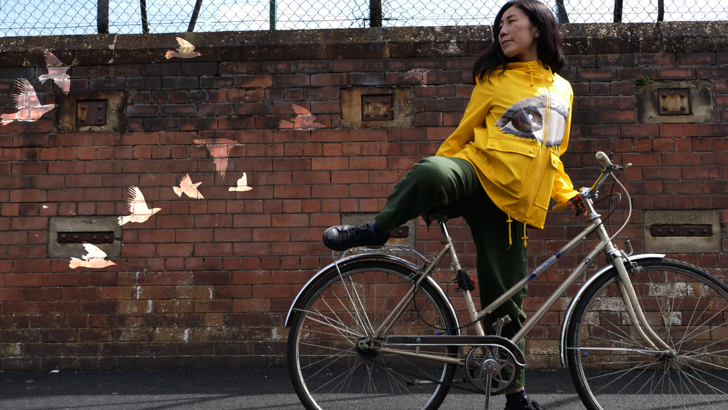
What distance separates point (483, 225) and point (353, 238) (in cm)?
61

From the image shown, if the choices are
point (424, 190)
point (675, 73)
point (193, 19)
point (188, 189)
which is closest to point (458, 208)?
point (424, 190)

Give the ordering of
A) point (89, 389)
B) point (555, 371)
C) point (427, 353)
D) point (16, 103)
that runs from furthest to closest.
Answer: point (16, 103)
point (555, 371)
point (89, 389)
point (427, 353)

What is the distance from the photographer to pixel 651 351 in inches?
87.8

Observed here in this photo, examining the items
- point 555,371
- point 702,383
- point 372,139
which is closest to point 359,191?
point 372,139

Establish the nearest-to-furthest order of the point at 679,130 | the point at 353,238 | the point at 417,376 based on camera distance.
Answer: the point at 353,238 → the point at 417,376 → the point at 679,130

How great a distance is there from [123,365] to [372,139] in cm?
224

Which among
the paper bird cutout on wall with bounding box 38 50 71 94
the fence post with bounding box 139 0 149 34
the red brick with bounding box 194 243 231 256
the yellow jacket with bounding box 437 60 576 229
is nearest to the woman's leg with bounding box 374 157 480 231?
the yellow jacket with bounding box 437 60 576 229

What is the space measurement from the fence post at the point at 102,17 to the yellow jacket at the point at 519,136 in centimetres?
291

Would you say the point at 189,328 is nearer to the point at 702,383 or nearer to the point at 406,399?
the point at 406,399

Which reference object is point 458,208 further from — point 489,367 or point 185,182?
point 185,182

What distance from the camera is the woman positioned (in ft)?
7.17

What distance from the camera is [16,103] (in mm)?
3748

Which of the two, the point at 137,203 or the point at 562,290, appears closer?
the point at 562,290

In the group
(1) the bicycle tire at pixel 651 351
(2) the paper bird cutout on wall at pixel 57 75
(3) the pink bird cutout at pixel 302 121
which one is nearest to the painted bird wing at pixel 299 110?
(3) the pink bird cutout at pixel 302 121
